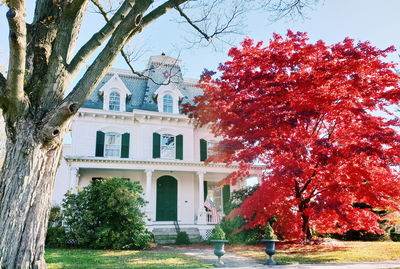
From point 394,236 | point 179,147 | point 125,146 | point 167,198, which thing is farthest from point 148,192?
point 394,236

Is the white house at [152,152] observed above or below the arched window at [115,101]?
below

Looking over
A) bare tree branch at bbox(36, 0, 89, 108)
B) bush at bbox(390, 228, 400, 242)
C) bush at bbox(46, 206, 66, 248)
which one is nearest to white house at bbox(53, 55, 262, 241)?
bush at bbox(46, 206, 66, 248)

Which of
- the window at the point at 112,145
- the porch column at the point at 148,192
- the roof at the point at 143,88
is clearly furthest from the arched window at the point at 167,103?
the porch column at the point at 148,192

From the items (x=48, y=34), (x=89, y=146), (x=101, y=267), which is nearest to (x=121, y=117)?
(x=89, y=146)

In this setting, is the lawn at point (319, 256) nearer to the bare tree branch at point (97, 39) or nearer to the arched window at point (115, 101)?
the bare tree branch at point (97, 39)

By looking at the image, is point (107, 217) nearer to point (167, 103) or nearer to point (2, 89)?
point (2, 89)

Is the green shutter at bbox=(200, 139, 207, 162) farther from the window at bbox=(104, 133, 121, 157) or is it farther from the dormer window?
the window at bbox=(104, 133, 121, 157)

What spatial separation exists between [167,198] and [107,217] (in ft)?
20.0

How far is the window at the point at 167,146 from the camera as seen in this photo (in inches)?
684

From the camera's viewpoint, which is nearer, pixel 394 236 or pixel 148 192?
pixel 148 192

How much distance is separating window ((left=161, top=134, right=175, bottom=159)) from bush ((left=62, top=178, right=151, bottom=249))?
5661 millimetres

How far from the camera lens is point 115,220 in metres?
11.4

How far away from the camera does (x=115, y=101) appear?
58.1 feet

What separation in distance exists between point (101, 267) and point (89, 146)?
34.8ft
